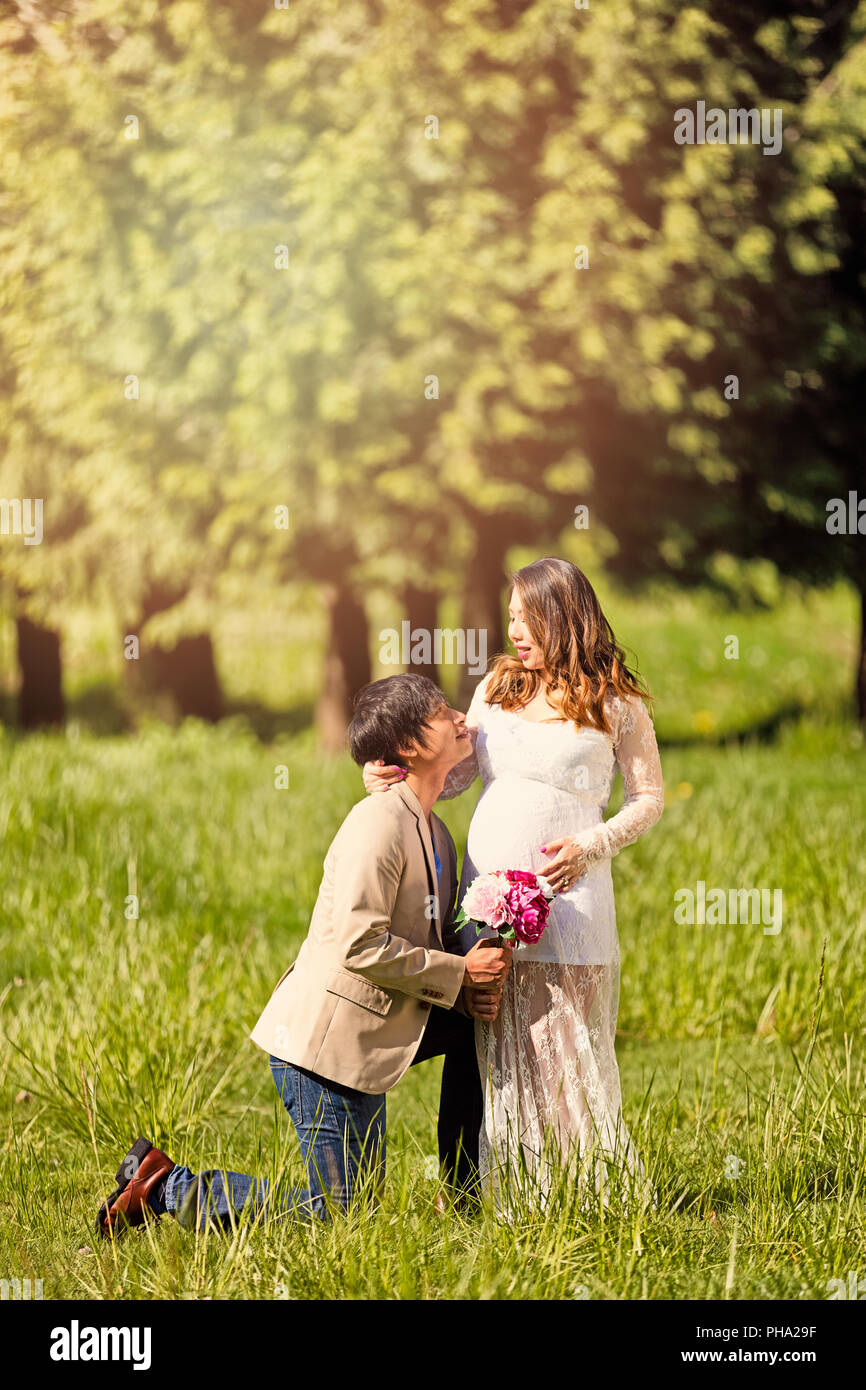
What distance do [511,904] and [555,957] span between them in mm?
320

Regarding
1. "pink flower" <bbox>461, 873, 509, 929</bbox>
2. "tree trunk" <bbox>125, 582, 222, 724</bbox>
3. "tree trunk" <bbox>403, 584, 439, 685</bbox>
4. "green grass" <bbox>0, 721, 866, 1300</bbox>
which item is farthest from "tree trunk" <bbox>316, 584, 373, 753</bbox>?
"pink flower" <bbox>461, 873, 509, 929</bbox>

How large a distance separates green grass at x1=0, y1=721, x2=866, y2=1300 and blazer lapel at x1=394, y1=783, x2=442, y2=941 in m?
0.62

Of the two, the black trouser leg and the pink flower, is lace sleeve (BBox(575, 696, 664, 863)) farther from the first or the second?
the black trouser leg

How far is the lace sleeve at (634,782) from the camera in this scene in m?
3.18

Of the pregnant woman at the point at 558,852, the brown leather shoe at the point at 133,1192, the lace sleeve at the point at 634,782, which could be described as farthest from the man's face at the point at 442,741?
the brown leather shoe at the point at 133,1192

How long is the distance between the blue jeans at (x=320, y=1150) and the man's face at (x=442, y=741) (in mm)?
789

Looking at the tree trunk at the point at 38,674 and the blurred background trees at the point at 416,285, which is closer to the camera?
the blurred background trees at the point at 416,285

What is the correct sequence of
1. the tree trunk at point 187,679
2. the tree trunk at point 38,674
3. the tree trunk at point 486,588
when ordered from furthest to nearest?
the tree trunk at point 38,674 → the tree trunk at point 187,679 → the tree trunk at point 486,588

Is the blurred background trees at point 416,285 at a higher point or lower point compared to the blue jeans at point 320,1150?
higher

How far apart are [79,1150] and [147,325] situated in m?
8.44

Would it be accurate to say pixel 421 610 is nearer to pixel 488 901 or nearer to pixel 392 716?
pixel 392 716

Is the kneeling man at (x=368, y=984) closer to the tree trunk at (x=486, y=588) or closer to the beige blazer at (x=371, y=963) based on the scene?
the beige blazer at (x=371, y=963)

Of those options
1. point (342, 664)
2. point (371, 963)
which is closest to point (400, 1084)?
point (371, 963)

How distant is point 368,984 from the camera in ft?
9.73
